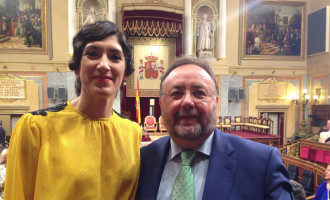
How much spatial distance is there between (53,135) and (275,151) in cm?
145

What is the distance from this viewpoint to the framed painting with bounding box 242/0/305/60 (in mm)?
12883

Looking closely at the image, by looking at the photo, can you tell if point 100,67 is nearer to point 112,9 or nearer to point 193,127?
point 193,127

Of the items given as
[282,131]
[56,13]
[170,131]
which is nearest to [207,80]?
[170,131]

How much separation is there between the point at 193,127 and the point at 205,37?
10.5 metres

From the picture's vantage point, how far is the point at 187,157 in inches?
64.4

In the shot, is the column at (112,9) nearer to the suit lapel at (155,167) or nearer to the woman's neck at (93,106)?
the woman's neck at (93,106)

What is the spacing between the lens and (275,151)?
1.56 metres

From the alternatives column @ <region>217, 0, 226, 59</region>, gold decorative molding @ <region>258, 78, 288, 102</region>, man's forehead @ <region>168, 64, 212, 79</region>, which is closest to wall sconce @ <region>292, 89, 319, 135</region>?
gold decorative molding @ <region>258, 78, 288, 102</region>

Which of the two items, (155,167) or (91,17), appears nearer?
(155,167)

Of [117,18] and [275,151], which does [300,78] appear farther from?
[275,151]

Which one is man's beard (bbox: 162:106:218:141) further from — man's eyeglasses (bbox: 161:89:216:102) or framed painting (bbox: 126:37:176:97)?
framed painting (bbox: 126:37:176:97)

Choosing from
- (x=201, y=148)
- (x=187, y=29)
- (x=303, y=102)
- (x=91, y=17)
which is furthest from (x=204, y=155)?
(x=303, y=102)

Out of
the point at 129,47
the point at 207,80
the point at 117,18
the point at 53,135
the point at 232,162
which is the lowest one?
the point at 232,162

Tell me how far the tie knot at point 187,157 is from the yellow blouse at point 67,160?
412mm
